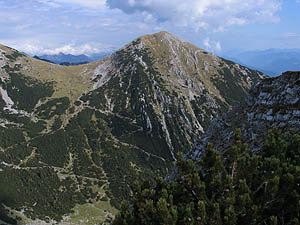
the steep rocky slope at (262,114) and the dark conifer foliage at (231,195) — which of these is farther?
the steep rocky slope at (262,114)

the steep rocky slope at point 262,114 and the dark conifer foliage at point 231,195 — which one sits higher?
the steep rocky slope at point 262,114

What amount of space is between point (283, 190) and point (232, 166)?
4.98 metres

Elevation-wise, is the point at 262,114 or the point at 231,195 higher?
the point at 262,114

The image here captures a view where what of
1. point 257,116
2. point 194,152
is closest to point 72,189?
point 194,152

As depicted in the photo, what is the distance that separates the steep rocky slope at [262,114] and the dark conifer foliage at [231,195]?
62.3 ft

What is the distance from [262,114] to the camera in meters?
45.4

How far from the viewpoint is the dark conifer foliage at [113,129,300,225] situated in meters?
17.0

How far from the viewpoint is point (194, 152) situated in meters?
52.2

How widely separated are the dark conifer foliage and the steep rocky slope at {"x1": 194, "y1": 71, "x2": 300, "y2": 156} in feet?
62.3

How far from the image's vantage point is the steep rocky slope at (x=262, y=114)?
40.1 meters

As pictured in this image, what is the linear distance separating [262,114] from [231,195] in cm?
3245

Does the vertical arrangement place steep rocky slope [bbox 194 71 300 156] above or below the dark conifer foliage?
above

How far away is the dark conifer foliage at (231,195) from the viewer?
17016mm

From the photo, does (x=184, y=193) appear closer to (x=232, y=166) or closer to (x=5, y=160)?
(x=232, y=166)
